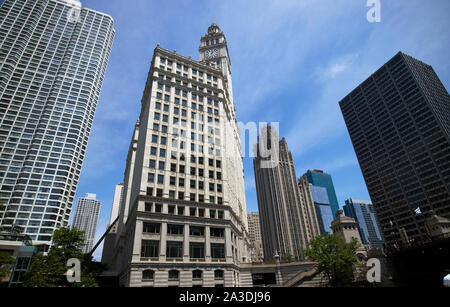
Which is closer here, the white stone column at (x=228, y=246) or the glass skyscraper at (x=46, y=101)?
the white stone column at (x=228, y=246)

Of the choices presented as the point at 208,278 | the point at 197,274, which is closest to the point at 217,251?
the point at 208,278

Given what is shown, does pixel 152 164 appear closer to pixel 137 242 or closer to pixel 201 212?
pixel 201 212

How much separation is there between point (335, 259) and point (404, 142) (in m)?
134

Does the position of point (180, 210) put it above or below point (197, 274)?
above

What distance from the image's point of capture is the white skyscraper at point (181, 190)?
4194 centimetres

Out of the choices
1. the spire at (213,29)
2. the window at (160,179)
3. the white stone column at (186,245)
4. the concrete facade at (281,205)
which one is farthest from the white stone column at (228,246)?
the concrete facade at (281,205)

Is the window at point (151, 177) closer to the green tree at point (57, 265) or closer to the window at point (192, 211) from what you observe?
the window at point (192, 211)

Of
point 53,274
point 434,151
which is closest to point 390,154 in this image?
point 434,151

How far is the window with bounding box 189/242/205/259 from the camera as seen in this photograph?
44312mm

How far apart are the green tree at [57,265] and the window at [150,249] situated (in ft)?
27.6

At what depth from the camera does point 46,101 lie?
119250 mm

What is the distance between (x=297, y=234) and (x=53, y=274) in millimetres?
150926
